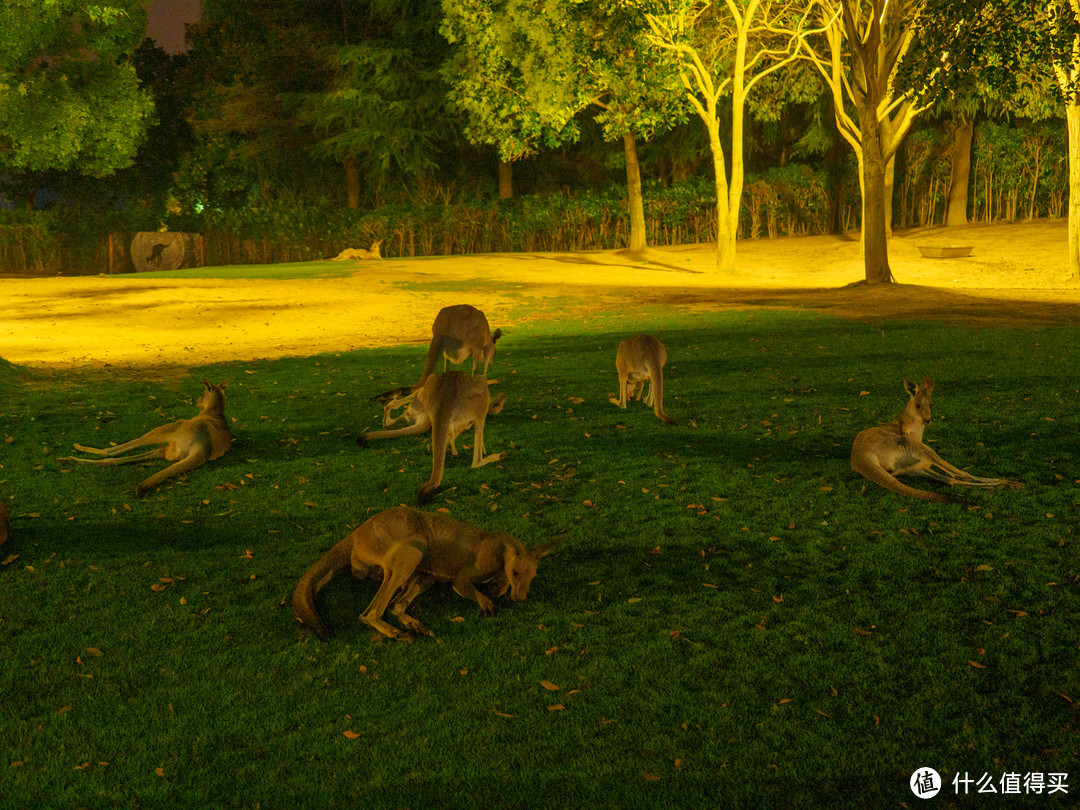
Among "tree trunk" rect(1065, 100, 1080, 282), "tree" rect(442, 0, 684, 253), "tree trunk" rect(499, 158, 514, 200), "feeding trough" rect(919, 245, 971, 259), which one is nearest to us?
"tree trunk" rect(1065, 100, 1080, 282)

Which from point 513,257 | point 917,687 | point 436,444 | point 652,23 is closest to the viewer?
point 917,687

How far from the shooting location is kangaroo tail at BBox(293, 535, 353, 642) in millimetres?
4508

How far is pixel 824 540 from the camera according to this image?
5.75 meters

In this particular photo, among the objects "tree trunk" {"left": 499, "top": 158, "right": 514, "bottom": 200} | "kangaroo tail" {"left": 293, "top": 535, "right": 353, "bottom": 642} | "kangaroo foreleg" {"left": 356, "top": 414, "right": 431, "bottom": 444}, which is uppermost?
"tree trunk" {"left": 499, "top": 158, "right": 514, "bottom": 200}

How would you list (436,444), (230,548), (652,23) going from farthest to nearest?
1. (652,23)
2. (436,444)
3. (230,548)

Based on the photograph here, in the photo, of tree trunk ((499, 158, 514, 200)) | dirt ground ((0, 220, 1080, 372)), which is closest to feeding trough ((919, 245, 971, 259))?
dirt ground ((0, 220, 1080, 372))

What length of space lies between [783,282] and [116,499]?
2231 centimetres

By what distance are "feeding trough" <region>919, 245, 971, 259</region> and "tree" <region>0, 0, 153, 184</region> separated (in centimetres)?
3014

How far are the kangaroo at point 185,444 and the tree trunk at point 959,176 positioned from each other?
1230 inches

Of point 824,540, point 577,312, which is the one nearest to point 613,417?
point 824,540

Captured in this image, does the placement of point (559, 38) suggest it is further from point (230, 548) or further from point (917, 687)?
point (917, 687)

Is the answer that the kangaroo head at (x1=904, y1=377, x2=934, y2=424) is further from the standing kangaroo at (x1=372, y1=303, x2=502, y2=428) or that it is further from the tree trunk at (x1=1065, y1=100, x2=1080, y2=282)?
the tree trunk at (x1=1065, y1=100, x2=1080, y2=282)

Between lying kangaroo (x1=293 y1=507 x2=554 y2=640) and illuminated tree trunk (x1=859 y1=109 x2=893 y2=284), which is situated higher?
illuminated tree trunk (x1=859 y1=109 x2=893 y2=284)

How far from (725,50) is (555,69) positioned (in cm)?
561
